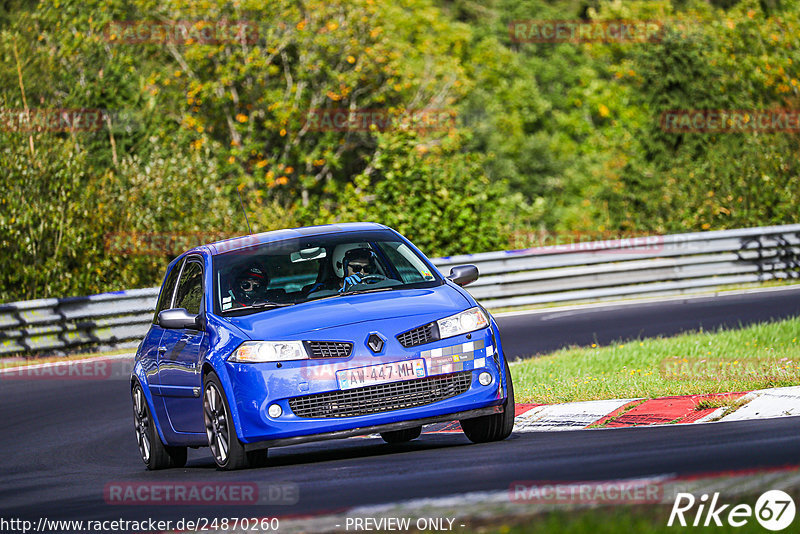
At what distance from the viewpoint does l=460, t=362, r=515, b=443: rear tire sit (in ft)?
27.8

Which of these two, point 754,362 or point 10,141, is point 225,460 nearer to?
point 754,362

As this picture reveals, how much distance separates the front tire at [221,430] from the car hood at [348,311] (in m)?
0.45

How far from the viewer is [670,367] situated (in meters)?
11.7

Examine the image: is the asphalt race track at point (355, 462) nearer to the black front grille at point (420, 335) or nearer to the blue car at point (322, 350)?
the blue car at point (322, 350)

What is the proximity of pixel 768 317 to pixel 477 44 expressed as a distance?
44.4 metres

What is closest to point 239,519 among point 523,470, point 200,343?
point 523,470

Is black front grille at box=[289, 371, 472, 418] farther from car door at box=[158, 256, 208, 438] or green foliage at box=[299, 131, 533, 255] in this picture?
green foliage at box=[299, 131, 533, 255]

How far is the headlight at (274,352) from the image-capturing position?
789 centimetres

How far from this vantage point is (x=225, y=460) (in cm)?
825

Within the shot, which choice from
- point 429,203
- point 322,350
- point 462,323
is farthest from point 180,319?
point 429,203

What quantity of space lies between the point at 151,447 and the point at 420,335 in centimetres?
278

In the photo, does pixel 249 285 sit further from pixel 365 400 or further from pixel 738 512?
pixel 738 512

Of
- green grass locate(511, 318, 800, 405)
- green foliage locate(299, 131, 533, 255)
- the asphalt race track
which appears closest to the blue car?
the asphalt race track

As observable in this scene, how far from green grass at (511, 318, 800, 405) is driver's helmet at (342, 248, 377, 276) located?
220 cm
